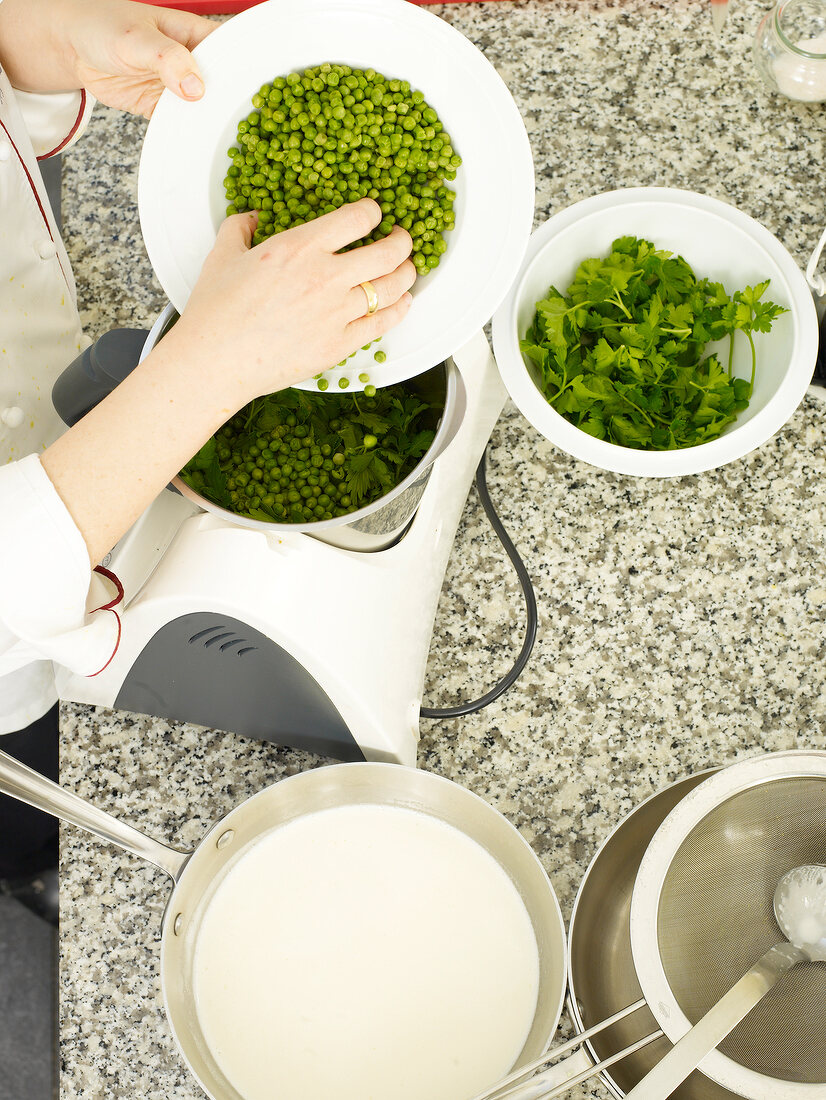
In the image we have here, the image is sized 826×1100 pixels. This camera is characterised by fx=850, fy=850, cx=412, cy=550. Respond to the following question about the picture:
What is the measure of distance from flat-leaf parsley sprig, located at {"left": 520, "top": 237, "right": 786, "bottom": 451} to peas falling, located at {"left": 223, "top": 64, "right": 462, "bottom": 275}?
0.77 feet

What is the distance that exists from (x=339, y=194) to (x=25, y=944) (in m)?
1.35

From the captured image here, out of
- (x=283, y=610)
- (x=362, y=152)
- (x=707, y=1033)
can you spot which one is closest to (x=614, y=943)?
(x=707, y=1033)

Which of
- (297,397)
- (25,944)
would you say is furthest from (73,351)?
(25,944)

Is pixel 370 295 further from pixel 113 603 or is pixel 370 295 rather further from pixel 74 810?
pixel 74 810

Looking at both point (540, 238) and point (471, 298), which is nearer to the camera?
point (471, 298)

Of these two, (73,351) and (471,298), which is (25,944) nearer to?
(73,351)

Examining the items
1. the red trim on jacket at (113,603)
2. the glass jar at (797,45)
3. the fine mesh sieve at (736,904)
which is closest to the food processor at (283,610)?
the red trim on jacket at (113,603)

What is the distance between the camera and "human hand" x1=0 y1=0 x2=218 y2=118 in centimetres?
59

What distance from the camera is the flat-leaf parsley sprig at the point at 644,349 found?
31.4 inches

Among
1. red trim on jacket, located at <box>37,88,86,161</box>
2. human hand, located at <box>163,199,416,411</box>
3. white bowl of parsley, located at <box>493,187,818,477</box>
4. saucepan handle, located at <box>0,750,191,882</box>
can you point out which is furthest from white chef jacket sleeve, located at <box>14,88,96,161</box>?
saucepan handle, located at <box>0,750,191,882</box>

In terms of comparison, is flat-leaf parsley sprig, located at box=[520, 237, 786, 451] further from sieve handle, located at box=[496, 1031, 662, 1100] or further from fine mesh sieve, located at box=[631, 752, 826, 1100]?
sieve handle, located at box=[496, 1031, 662, 1100]

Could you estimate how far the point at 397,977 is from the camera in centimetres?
69

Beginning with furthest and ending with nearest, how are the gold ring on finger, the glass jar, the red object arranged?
the red object < the glass jar < the gold ring on finger

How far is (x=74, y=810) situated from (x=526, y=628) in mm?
464
